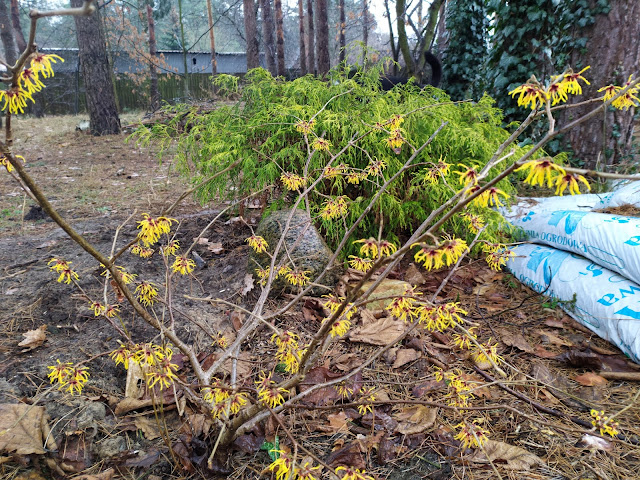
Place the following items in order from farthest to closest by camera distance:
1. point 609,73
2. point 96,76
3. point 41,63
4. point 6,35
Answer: point 6,35 → point 96,76 → point 609,73 → point 41,63

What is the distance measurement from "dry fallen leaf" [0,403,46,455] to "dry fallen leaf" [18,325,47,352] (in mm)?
492

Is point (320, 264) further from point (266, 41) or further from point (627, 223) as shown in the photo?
point (266, 41)

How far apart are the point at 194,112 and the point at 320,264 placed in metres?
1.88

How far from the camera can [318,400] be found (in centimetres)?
Result: 190

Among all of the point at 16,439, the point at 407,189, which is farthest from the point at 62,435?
the point at 407,189

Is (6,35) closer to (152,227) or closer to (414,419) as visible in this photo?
(152,227)

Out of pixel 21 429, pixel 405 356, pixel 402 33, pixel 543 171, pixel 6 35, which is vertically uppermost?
pixel 6 35

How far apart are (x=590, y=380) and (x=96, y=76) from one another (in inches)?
392

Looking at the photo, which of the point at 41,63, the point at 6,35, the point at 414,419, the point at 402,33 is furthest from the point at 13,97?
the point at 6,35

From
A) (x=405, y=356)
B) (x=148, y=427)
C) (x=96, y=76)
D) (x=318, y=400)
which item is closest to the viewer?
(x=148, y=427)

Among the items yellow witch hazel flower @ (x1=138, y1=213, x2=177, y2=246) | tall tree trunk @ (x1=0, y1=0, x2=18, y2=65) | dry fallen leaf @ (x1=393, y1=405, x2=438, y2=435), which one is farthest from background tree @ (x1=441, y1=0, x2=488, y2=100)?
tall tree trunk @ (x1=0, y1=0, x2=18, y2=65)

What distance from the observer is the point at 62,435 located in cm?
162

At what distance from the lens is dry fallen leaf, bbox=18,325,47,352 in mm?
2074

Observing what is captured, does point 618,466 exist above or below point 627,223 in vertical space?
below
